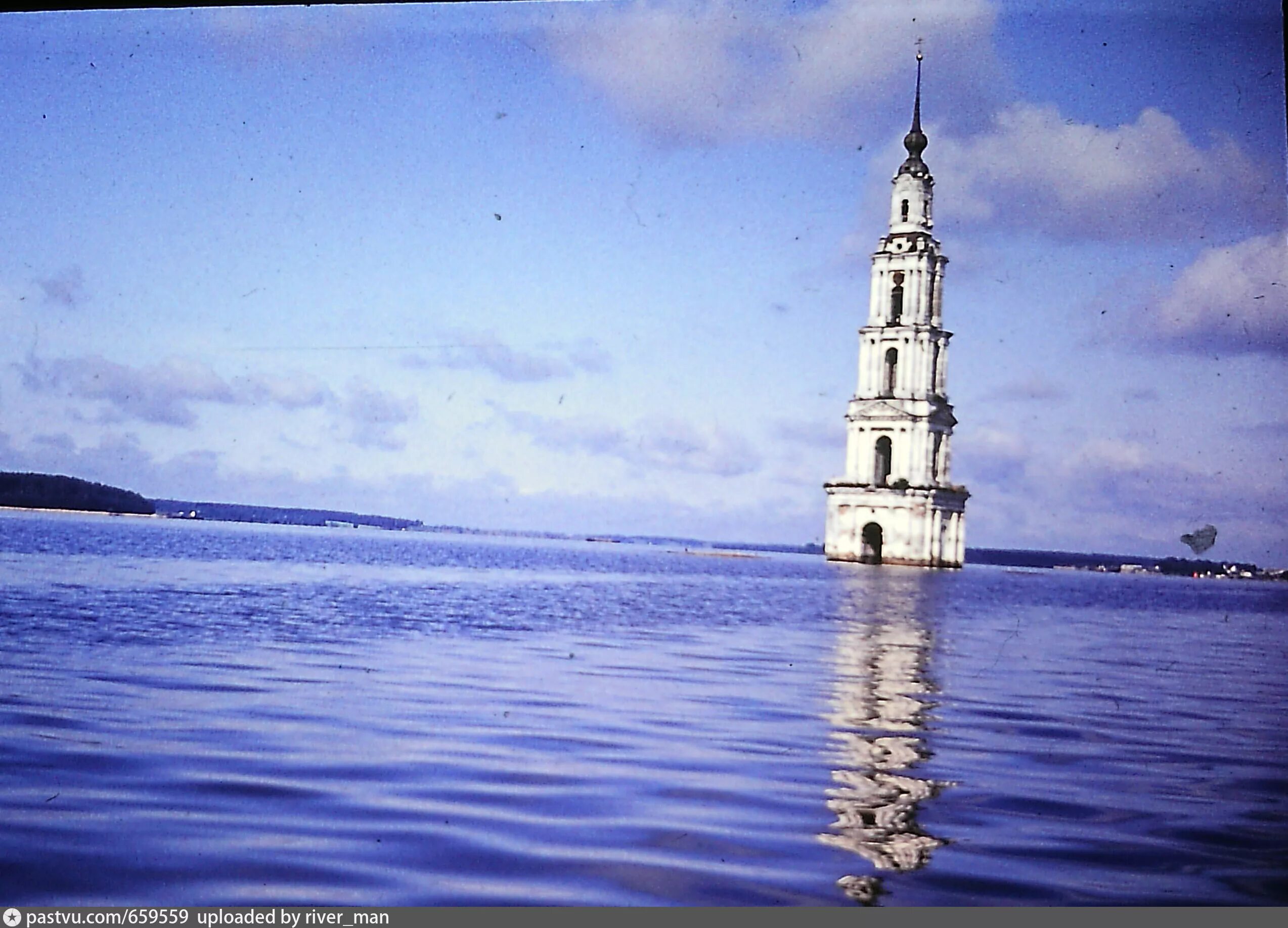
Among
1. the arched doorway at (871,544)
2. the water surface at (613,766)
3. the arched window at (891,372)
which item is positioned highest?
the arched window at (891,372)

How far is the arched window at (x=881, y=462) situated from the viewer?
56969mm

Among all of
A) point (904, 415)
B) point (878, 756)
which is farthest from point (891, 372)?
point (878, 756)

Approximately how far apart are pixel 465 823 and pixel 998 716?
5767mm

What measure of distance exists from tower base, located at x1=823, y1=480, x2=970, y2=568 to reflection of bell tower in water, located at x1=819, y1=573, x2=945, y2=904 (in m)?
37.0

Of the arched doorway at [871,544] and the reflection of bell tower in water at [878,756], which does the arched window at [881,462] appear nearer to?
the arched doorway at [871,544]

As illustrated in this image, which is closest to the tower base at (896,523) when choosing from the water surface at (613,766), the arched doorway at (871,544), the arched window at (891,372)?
the arched doorway at (871,544)

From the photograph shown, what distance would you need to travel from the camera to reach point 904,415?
2191 inches

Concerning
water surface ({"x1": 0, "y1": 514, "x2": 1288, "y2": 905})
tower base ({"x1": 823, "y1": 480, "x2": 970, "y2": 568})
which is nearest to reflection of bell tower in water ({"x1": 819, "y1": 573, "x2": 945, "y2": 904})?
water surface ({"x1": 0, "y1": 514, "x2": 1288, "y2": 905})

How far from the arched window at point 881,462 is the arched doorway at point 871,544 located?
2.20m

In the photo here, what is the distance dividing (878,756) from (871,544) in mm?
50827

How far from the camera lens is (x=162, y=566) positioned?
113 feet

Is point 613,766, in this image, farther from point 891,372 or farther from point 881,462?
point 891,372

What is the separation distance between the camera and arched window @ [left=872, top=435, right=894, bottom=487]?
187 feet

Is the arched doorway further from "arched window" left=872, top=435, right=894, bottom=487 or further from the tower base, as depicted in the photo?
"arched window" left=872, top=435, right=894, bottom=487
